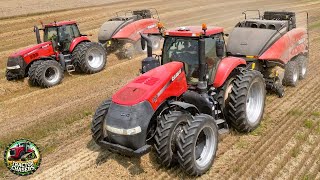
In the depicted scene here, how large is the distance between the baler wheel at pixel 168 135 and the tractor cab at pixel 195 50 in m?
1.15

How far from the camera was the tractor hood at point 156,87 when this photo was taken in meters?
5.55

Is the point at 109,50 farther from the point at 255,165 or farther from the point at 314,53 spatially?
the point at 255,165

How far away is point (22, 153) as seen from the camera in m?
6.70

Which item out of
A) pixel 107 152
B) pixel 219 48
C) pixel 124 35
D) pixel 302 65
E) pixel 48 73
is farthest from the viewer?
pixel 124 35

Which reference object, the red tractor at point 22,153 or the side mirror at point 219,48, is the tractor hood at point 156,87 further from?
the red tractor at point 22,153

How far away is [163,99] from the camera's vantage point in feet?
19.2

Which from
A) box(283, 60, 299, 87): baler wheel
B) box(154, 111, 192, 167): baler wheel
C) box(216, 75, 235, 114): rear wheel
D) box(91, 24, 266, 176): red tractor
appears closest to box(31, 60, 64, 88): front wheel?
box(91, 24, 266, 176): red tractor

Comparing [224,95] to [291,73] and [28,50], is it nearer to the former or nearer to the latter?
[291,73]

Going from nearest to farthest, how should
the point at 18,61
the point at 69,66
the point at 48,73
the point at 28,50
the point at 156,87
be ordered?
the point at 156,87, the point at 18,61, the point at 28,50, the point at 48,73, the point at 69,66

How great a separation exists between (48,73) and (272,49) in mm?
7452

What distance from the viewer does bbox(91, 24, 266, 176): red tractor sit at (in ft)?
17.7

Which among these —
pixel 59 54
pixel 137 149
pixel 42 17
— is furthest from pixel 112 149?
pixel 42 17

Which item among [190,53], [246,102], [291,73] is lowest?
[291,73]

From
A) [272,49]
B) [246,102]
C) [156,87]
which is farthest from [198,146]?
[272,49]
